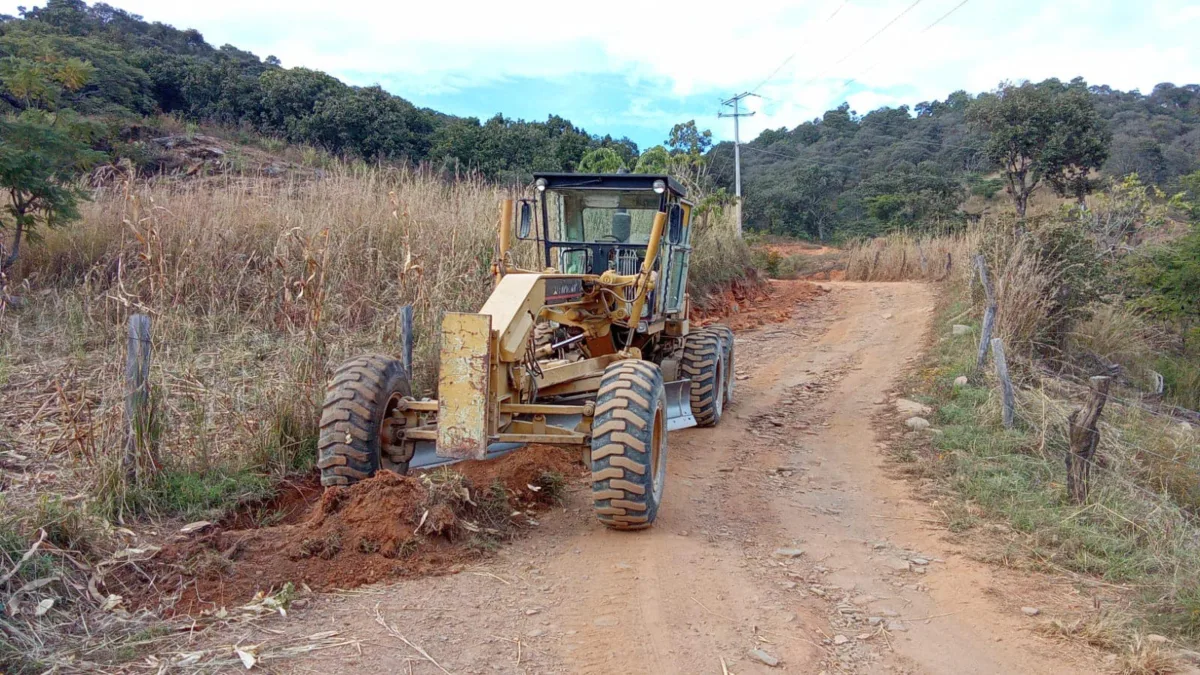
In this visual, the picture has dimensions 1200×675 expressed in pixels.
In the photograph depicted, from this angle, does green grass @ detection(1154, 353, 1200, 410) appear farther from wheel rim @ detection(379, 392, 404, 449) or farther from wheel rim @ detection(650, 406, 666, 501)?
wheel rim @ detection(379, 392, 404, 449)

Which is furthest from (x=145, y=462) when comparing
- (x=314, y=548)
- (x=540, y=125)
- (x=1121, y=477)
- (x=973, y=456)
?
(x=540, y=125)

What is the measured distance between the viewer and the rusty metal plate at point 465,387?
498cm

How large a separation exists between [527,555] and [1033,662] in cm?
273

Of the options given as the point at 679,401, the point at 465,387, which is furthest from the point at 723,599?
the point at 679,401

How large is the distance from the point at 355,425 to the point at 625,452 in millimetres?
1779

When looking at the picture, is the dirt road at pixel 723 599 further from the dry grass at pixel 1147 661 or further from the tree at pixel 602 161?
the tree at pixel 602 161

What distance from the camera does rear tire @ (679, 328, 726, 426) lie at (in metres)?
8.32

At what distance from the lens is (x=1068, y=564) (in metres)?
5.22

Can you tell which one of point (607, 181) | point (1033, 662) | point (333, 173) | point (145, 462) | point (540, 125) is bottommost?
point (1033, 662)

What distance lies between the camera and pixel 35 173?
9.66 meters

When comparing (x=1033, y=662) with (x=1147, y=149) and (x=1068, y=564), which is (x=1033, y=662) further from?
(x=1147, y=149)

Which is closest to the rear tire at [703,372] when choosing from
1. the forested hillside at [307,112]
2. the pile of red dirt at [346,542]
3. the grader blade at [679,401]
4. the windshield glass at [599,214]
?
the grader blade at [679,401]

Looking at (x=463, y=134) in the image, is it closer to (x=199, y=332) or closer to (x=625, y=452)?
(x=199, y=332)

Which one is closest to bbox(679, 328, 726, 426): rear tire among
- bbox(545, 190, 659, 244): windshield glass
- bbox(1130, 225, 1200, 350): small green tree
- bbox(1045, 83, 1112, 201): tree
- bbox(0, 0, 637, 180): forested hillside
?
bbox(545, 190, 659, 244): windshield glass
